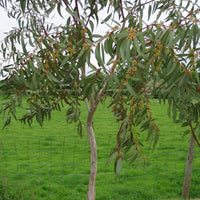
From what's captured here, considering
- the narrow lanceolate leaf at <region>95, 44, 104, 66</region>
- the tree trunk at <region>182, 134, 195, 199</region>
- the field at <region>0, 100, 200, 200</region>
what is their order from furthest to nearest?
the field at <region>0, 100, 200, 200</region>, the tree trunk at <region>182, 134, 195, 199</region>, the narrow lanceolate leaf at <region>95, 44, 104, 66</region>

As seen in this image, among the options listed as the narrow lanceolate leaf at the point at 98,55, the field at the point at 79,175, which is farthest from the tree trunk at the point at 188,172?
the narrow lanceolate leaf at the point at 98,55

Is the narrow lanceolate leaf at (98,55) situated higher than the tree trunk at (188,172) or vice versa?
the narrow lanceolate leaf at (98,55)

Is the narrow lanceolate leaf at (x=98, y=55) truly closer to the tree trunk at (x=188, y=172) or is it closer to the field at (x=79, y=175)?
the field at (x=79, y=175)

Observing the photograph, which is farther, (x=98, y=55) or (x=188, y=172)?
(x=188, y=172)

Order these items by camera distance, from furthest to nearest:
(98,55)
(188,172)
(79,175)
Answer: (79,175) → (188,172) → (98,55)

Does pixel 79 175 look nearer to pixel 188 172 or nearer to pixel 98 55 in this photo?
pixel 188 172

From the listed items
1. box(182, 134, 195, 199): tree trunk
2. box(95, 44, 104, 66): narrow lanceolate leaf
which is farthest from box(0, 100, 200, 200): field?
box(95, 44, 104, 66): narrow lanceolate leaf

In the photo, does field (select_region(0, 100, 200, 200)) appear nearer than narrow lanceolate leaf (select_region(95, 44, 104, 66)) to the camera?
No

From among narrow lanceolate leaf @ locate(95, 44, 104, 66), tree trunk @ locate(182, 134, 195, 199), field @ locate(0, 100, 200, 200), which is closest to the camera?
narrow lanceolate leaf @ locate(95, 44, 104, 66)

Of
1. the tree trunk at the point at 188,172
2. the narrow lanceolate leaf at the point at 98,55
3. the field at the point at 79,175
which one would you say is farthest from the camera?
the field at the point at 79,175

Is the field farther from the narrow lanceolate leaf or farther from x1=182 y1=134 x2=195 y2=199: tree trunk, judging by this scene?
the narrow lanceolate leaf

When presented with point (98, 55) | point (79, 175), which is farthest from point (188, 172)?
point (98, 55)

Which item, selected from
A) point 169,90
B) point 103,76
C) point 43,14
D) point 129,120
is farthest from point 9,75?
point 43,14

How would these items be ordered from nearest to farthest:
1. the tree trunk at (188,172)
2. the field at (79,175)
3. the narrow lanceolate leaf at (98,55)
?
the narrow lanceolate leaf at (98,55)
the tree trunk at (188,172)
the field at (79,175)
